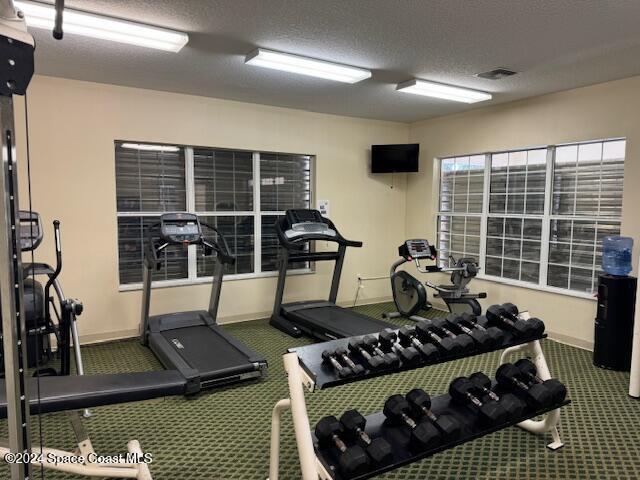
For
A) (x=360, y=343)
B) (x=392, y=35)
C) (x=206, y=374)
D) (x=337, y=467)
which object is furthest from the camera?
(x=206, y=374)

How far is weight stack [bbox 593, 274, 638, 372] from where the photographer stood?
3.96 m

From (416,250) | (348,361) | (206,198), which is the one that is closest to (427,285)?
(416,250)

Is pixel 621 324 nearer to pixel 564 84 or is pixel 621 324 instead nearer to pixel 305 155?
pixel 564 84

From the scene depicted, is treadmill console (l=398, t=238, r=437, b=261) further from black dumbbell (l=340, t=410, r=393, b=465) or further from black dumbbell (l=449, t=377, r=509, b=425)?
black dumbbell (l=340, t=410, r=393, b=465)

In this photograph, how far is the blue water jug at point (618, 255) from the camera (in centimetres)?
408

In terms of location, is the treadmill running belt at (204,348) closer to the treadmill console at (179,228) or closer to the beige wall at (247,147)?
the beige wall at (247,147)

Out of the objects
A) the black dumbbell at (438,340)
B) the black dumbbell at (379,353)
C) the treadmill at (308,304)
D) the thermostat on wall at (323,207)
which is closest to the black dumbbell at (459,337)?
the black dumbbell at (438,340)

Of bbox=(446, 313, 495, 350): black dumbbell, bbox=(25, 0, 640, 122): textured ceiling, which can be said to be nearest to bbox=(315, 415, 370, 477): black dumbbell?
bbox=(446, 313, 495, 350): black dumbbell

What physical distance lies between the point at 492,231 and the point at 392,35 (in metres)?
3.36

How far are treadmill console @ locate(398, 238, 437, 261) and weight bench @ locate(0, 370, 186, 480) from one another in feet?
12.4

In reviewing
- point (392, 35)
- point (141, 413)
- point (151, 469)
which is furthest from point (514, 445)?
point (392, 35)

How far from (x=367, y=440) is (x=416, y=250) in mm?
3686

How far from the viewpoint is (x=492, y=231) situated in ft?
18.6

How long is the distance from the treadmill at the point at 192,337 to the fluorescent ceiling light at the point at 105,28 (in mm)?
1745
